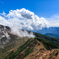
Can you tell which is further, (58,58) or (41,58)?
(41,58)

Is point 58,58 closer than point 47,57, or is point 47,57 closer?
point 58,58

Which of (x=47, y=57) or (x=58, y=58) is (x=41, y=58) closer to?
(x=47, y=57)

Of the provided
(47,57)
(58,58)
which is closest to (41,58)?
(47,57)
